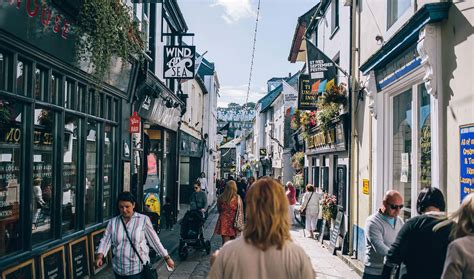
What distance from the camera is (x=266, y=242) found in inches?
111

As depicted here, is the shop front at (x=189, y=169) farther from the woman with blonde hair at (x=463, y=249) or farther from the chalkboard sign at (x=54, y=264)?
the woman with blonde hair at (x=463, y=249)

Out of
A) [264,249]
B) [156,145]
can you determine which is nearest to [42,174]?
[264,249]

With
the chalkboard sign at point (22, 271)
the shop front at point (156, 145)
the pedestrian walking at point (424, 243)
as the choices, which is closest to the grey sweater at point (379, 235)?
the pedestrian walking at point (424, 243)

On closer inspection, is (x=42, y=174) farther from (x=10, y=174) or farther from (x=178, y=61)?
(x=178, y=61)

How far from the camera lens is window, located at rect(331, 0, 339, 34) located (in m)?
14.2

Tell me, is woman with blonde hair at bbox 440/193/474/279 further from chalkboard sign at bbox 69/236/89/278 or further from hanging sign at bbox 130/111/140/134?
hanging sign at bbox 130/111/140/134

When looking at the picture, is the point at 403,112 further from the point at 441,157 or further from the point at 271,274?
the point at 271,274

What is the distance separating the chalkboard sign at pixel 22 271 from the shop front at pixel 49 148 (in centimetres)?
1

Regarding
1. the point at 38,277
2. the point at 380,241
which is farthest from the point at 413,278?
the point at 38,277

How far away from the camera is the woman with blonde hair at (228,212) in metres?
9.26

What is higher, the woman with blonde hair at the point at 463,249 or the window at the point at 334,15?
the window at the point at 334,15

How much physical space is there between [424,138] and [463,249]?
170 inches

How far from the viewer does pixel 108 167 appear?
9.60 meters

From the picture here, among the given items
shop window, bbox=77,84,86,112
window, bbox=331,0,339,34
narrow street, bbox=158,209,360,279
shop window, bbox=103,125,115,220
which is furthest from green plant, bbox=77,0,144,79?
window, bbox=331,0,339,34
